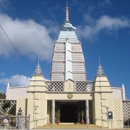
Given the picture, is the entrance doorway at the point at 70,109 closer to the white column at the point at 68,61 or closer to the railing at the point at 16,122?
the white column at the point at 68,61

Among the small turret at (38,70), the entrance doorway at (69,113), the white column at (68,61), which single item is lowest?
the entrance doorway at (69,113)

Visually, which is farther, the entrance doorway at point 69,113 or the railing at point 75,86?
the entrance doorway at point 69,113

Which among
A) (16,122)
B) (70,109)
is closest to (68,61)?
(70,109)

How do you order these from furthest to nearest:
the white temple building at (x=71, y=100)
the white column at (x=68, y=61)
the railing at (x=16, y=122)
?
the white column at (x=68, y=61) → the white temple building at (x=71, y=100) → the railing at (x=16, y=122)

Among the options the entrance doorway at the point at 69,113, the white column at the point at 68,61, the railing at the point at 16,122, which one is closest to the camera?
the railing at the point at 16,122

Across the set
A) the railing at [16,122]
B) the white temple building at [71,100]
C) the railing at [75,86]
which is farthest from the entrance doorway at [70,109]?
the railing at [16,122]

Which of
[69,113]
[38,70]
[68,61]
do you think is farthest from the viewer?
[68,61]

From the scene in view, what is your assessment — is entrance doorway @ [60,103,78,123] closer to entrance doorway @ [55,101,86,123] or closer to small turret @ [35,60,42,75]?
entrance doorway @ [55,101,86,123]

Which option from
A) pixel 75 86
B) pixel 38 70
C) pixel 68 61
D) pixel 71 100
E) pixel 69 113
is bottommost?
pixel 69 113

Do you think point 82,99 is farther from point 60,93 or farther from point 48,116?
point 48,116

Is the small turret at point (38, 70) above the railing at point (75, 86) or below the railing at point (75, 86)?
above

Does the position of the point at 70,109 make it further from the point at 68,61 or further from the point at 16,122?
the point at 16,122

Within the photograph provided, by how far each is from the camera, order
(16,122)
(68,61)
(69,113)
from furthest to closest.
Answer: (68,61) → (69,113) → (16,122)

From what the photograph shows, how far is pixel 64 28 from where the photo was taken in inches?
1399
